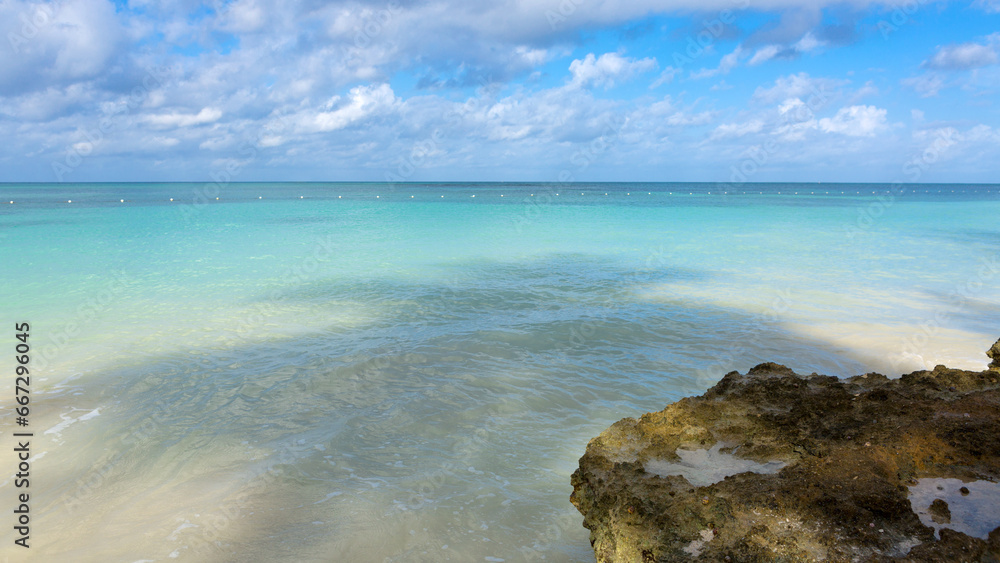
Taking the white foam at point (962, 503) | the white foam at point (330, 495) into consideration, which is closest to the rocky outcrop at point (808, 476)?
the white foam at point (962, 503)

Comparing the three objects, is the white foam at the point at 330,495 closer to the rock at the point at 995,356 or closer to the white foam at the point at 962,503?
the white foam at the point at 962,503

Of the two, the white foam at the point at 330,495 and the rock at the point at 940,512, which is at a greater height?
the rock at the point at 940,512

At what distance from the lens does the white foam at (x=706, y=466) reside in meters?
3.27

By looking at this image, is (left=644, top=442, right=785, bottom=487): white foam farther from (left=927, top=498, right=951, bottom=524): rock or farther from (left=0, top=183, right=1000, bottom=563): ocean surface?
(left=0, top=183, right=1000, bottom=563): ocean surface

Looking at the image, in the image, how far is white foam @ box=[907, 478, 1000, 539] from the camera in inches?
99.9

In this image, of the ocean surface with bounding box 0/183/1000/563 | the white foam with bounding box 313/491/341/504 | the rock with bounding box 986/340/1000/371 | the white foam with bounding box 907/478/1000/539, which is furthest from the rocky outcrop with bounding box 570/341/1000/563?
the white foam with bounding box 313/491/341/504

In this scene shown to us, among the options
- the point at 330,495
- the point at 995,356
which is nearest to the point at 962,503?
the point at 995,356

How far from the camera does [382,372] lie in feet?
25.8

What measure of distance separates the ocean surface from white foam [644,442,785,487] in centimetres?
114

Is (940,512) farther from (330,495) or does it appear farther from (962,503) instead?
(330,495)

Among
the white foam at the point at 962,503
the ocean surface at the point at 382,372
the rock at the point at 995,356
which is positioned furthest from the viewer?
the rock at the point at 995,356

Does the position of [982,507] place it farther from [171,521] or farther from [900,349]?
[900,349]

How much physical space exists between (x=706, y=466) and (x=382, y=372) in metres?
5.37

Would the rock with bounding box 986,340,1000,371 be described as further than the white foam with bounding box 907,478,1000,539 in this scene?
Yes
